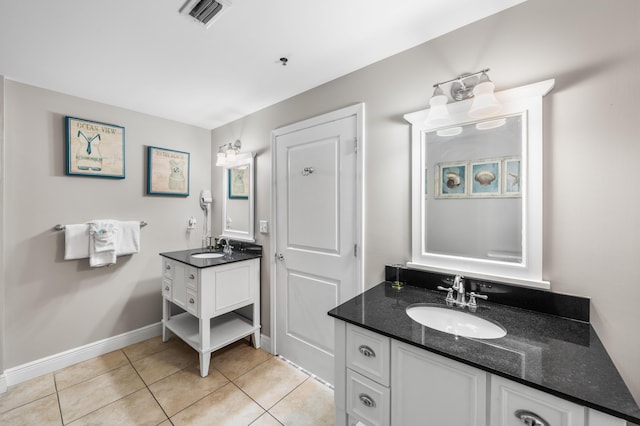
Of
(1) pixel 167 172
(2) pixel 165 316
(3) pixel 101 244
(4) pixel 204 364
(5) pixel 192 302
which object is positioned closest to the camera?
(4) pixel 204 364

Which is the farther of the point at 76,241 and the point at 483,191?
the point at 76,241

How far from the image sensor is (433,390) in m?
0.90

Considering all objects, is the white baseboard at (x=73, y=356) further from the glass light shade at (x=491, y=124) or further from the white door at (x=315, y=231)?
the glass light shade at (x=491, y=124)

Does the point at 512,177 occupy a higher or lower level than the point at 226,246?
higher

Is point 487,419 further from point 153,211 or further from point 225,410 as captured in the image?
point 153,211

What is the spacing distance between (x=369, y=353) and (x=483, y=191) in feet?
3.18

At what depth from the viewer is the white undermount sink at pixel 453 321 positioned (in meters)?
1.12

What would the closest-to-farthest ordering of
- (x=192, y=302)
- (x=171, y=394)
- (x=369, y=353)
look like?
(x=369, y=353)
(x=171, y=394)
(x=192, y=302)

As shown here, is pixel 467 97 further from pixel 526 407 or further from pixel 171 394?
pixel 171 394

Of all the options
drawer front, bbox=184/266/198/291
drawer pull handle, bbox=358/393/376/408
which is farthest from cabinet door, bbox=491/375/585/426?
drawer front, bbox=184/266/198/291

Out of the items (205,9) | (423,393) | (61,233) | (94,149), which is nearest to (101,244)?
(61,233)

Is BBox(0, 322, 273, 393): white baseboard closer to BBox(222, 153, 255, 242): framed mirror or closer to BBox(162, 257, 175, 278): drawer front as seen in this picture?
BBox(162, 257, 175, 278): drawer front

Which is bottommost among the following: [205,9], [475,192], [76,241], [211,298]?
[211,298]

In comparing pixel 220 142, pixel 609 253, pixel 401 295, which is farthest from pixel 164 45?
pixel 609 253
